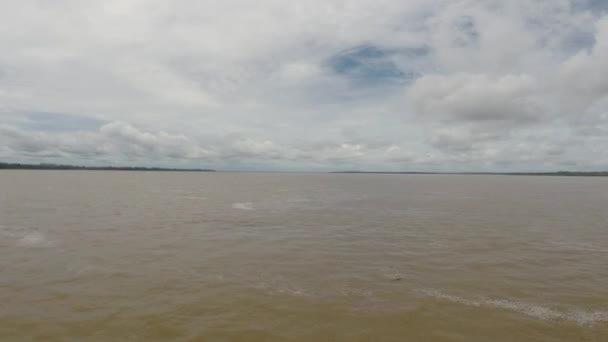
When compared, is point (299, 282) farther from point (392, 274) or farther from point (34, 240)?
point (34, 240)

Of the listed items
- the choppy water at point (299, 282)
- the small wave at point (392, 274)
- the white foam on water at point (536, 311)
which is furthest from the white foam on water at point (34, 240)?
the white foam on water at point (536, 311)

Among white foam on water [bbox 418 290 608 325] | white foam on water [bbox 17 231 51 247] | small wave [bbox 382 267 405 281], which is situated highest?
white foam on water [bbox 17 231 51 247]

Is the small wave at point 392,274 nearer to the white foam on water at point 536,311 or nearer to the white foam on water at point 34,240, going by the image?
the white foam on water at point 536,311

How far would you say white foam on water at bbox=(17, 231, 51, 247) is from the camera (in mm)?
22781

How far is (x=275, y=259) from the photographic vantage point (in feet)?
66.0

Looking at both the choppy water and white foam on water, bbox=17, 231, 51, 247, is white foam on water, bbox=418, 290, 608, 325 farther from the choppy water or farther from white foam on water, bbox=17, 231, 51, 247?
white foam on water, bbox=17, 231, 51, 247

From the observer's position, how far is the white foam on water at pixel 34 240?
2278 cm

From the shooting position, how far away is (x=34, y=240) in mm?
23891

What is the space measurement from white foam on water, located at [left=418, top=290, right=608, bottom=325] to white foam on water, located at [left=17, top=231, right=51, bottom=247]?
24.4m

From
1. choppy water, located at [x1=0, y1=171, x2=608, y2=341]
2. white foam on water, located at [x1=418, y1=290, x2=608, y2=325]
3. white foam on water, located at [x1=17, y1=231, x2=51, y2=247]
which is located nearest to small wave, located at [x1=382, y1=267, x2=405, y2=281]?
choppy water, located at [x1=0, y1=171, x2=608, y2=341]

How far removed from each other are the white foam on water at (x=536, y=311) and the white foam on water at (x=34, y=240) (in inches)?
960

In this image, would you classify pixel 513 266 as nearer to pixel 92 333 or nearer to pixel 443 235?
pixel 443 235

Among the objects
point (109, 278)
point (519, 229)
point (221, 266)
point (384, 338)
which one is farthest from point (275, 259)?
point (519, 229)

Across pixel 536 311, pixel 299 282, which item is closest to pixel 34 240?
pixel 299 282
